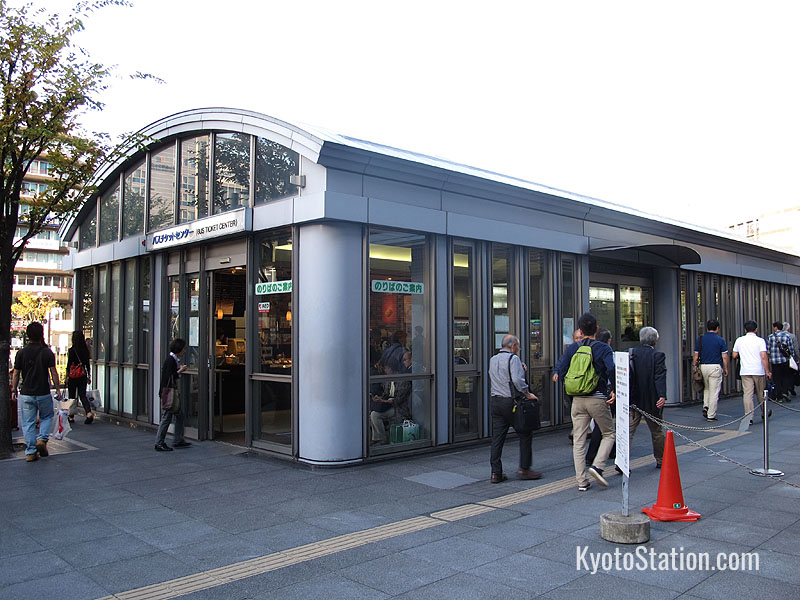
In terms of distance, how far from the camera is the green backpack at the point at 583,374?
744 centimetres

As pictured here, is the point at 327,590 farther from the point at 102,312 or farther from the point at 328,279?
the point at 102,312

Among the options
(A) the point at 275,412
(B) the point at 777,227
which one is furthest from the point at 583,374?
(B) the point at 777,227

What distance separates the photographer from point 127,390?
13141 millimetres

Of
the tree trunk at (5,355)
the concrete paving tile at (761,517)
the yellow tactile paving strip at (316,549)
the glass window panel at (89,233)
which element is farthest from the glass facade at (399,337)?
the glass window panel at (89,233)

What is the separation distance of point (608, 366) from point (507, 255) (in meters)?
3.93

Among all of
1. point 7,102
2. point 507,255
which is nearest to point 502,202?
point 507,255

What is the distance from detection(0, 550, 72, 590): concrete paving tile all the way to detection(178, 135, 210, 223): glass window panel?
644 centimetres

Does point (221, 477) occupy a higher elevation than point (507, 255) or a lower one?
lower

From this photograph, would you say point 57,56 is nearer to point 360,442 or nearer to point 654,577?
point 360,442

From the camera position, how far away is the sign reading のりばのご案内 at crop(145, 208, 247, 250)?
31.9 ft

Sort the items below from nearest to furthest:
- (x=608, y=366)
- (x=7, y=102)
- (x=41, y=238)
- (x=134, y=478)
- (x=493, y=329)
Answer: (x=608, y=366)
(x=134, y=478)
(x=7, y=102)
(x=493, y=329)
(x=41, y=238)

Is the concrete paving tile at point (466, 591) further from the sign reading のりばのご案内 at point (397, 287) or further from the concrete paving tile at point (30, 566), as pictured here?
the sign reading のりばのご案内 at point (397, 287)

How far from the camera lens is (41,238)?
77.9 m

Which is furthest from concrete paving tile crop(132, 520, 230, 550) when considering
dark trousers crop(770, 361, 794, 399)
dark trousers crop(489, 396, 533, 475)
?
dark trousers crop(770, 361, 794, 399)
